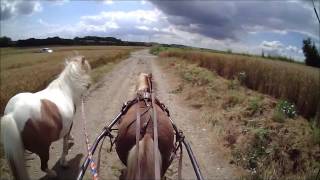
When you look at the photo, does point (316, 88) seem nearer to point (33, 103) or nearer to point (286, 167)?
point (286, 167)

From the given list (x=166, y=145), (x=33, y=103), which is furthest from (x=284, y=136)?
(x=33, y=103)

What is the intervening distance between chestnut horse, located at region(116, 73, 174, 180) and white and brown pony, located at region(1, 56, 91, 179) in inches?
55.9

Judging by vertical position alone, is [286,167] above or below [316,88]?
below

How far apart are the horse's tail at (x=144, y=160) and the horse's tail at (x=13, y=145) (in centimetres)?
206

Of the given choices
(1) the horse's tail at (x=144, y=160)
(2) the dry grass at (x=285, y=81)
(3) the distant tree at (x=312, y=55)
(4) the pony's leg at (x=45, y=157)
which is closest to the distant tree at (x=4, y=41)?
(4) the pony's leg at (x=45, y=157)

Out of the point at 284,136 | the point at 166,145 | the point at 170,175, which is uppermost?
the point at 166,145

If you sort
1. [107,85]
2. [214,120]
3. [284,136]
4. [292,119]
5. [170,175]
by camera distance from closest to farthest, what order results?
[170,175] → [284,136] → [292,119] → [214,120] → [107,85]

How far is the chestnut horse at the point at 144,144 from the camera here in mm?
3371

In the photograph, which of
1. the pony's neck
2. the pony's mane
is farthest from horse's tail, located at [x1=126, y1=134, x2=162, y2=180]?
the pony's mane

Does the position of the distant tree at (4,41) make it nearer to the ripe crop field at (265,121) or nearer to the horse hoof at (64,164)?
the horse hoof at (64,164)

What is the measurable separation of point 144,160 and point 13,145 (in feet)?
7.72

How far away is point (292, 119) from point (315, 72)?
4666 mm

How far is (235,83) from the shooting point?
1410 cm

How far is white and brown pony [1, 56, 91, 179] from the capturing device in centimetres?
483
